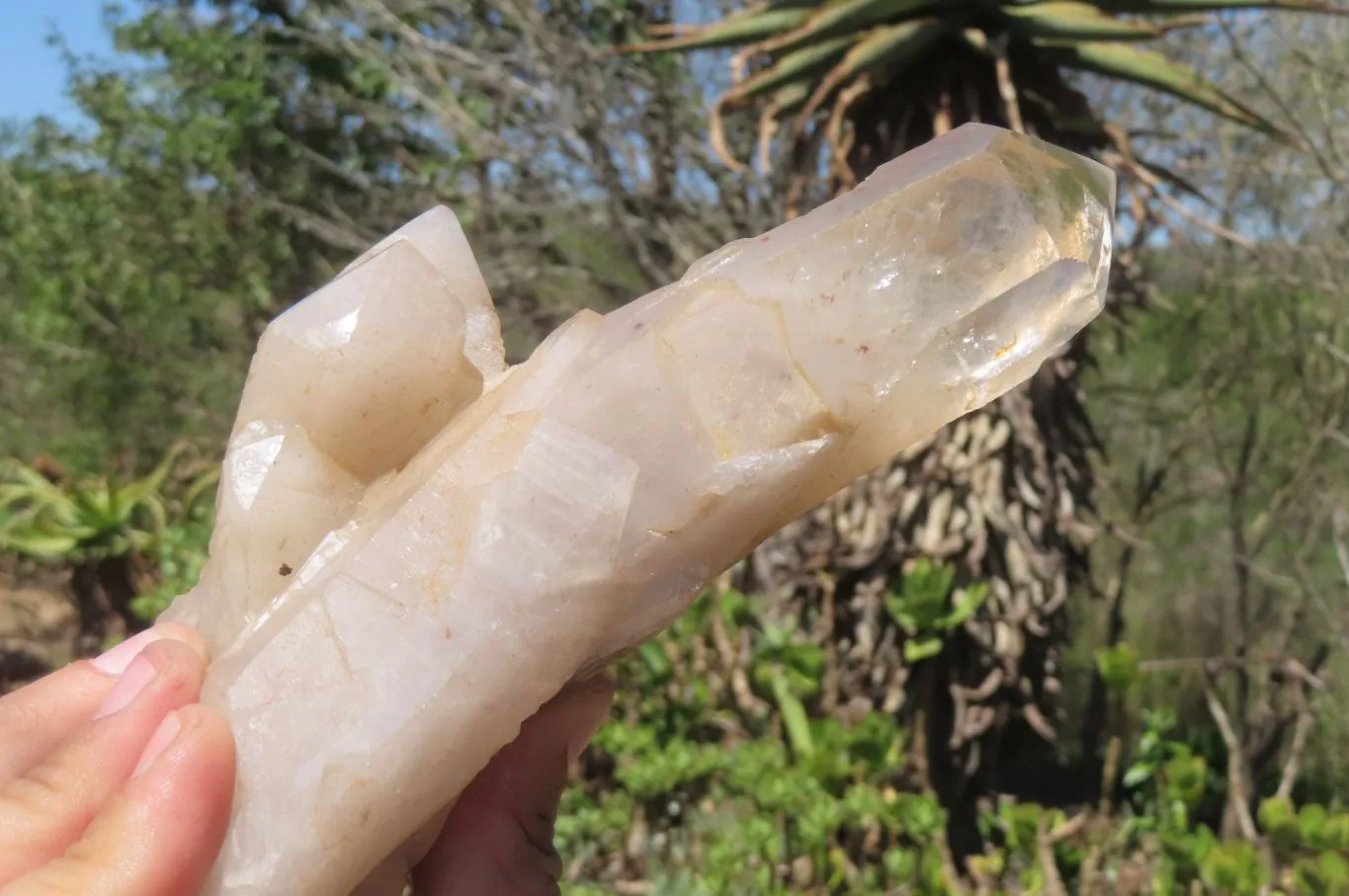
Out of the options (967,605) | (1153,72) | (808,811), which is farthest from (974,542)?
(1153,72)

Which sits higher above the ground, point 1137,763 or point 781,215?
point 781,215

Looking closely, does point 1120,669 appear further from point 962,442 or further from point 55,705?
point 55,705

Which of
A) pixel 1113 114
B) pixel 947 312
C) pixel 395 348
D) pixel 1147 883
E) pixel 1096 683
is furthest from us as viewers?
pixel 1113 114

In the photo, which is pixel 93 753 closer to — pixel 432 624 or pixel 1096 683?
pixel 432 624

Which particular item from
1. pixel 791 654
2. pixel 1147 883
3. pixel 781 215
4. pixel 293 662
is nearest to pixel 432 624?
pixel 293 662

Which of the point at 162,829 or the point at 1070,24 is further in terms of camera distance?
the point at 1070,24

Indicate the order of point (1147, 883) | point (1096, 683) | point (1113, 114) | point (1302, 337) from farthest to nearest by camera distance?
point (1113, 114) < point (1302, 337) < point (1096, 683) < point (1147, 883)
